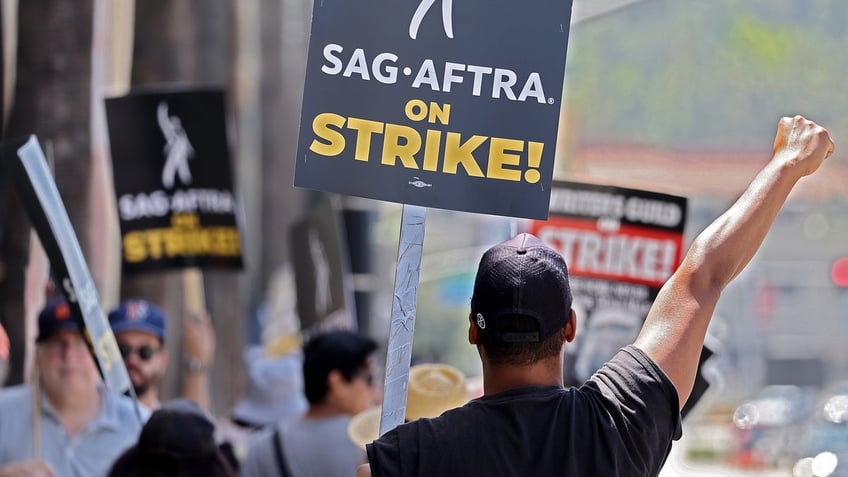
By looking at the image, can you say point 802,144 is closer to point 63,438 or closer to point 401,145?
point 401,145

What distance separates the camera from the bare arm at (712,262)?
3.16 m

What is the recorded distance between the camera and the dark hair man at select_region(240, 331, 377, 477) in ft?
18.5

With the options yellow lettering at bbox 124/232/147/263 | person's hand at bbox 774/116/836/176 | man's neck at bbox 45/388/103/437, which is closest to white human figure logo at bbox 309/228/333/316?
yellow lettering at bbox 124/232/147/263

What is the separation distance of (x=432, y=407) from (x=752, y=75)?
40259mm

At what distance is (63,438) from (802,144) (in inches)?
145

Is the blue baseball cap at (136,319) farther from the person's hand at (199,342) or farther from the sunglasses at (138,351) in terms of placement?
the person's hand at (199,342)

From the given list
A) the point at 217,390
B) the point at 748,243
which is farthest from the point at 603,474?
the point at 217,390

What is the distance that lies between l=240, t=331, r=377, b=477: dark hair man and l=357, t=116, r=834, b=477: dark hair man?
257cm

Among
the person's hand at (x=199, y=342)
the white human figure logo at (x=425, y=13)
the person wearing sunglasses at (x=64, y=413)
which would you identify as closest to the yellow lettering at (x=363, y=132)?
the white human figure logo at (x=425, y=13)

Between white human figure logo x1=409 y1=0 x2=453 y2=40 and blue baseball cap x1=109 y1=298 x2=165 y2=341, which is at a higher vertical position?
white human figure logo x1=409 y1=0 x2=453 y2=40

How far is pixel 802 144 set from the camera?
339 cm

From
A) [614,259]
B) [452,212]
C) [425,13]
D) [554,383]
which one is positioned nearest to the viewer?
[554,383]

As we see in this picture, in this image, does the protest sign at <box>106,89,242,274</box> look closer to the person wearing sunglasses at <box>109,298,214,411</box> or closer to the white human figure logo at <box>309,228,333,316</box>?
the white human figure logo at <box>309,228,333,316</box>

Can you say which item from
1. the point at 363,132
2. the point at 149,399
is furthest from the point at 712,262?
the point at 149,399
